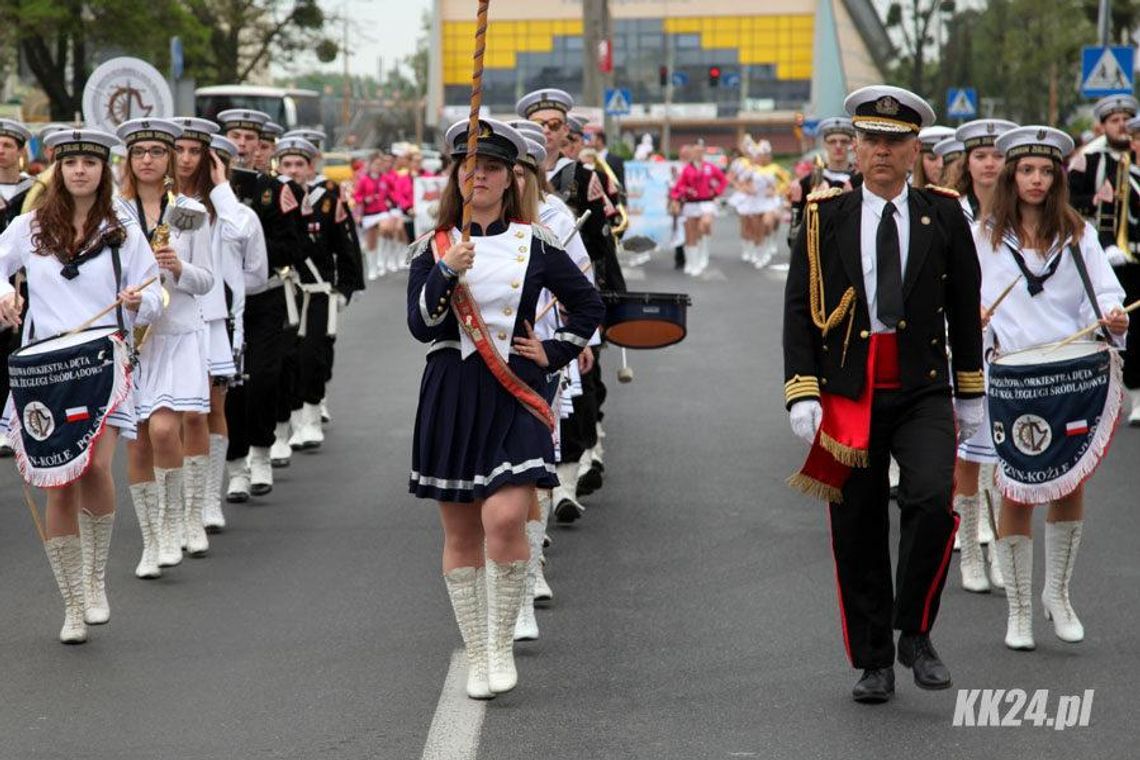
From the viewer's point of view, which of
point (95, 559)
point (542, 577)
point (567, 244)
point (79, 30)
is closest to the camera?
point (95, 559)

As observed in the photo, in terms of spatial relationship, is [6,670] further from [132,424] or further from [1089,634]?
[1089,634]

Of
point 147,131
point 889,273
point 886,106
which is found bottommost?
point 889,273

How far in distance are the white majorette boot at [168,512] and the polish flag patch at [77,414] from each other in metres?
1.45

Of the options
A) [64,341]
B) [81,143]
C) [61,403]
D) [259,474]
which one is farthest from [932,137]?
[61,403]

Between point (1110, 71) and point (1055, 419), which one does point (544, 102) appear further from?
point (1110, 71)

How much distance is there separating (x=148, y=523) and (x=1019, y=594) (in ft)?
13.3

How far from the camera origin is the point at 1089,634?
7.99m

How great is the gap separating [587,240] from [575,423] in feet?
3.45

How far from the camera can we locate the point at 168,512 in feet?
31.5

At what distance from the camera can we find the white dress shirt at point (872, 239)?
6777 mm

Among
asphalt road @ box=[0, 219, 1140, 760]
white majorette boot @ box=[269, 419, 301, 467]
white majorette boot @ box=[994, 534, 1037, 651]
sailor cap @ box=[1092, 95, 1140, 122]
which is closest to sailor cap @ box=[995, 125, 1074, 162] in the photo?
white majorette boot @ box=[994, 534, 1037, 651]

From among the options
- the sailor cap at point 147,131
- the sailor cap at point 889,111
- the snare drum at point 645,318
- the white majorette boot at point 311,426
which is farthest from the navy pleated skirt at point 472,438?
the white majorette boot at point 311,426

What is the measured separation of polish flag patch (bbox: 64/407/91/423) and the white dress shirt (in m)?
3.18

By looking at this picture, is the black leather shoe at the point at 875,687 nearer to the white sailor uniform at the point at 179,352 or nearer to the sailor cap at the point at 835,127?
the white sailor uniform at the point at 179,352
